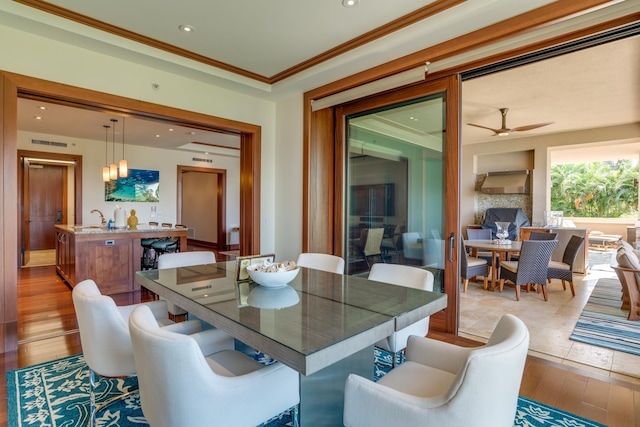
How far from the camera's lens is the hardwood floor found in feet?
6.68

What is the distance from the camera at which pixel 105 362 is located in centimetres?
162

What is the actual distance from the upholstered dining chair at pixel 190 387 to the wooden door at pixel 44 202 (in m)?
9.18

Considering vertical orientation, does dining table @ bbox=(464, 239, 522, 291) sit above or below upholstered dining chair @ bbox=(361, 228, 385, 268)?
below

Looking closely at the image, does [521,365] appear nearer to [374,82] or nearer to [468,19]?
[468,19]

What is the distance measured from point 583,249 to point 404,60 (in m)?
5.55

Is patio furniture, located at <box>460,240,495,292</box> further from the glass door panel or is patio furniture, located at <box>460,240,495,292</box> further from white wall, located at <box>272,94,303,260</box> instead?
white wall, located at <box>272,94,303,260</box>

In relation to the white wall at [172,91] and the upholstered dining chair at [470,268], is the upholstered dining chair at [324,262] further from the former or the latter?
the upholstered dining chair at [470,268]

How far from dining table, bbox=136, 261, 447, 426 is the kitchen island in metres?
2.97

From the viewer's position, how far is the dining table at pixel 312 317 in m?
1.15

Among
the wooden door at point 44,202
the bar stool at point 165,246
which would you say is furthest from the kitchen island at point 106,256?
the wooden door at point 44,202

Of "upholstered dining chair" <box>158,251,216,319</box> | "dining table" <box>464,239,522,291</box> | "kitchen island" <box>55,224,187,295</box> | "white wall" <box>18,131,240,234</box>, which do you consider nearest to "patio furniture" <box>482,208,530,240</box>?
"dining table" <box>464,239,522,291</box>

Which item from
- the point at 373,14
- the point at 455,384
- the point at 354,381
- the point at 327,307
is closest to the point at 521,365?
the point at 455,384

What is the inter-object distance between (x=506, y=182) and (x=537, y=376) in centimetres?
622

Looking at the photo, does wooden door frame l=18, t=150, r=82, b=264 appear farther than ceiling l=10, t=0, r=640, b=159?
Yes
